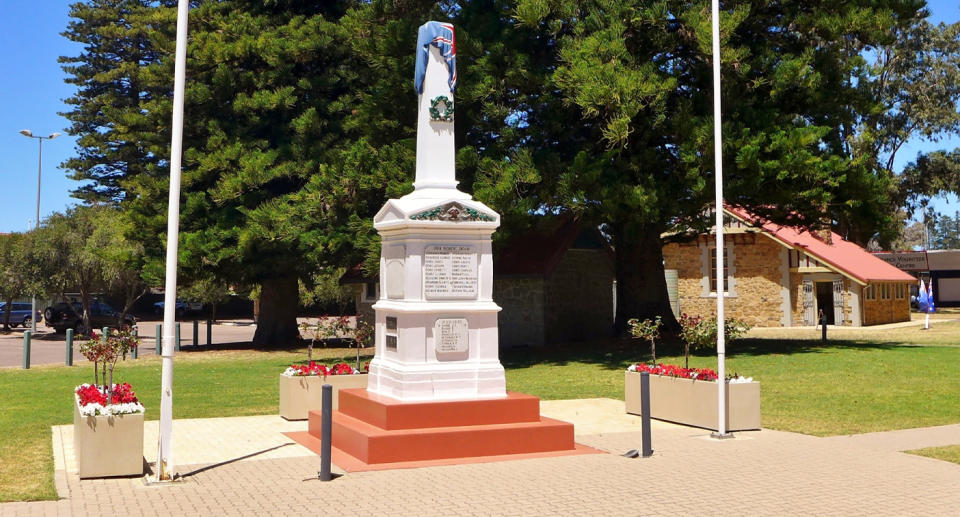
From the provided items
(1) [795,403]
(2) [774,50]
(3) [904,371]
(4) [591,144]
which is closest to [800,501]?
(1) [795,403]

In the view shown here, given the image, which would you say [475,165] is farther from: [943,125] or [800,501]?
[943,125]

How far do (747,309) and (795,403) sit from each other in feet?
86.4

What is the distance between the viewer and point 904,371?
69.7ft

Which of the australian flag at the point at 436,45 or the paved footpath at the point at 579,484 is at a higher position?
the australian flag at the point at 436,45

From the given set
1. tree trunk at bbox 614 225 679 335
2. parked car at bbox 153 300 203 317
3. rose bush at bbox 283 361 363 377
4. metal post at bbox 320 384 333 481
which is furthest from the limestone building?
parked car at bbox 153 300 203 317

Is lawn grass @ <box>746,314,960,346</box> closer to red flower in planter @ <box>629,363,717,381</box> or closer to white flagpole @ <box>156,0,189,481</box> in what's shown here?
red flower in planter @ <box>629,363,717,381</box>

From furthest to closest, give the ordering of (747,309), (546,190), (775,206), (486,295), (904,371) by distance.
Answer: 1. (747,309)
2. (775,206)
3. (546,190)
4. (904,371)
5. (486,295)

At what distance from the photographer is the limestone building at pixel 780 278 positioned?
134 feet

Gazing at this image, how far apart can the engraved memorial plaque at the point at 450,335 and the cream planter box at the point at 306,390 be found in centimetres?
336

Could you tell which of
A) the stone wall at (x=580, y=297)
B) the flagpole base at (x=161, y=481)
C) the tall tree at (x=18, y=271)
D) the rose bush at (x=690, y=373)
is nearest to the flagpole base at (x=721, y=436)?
the rose bush at (x=690, y=373)

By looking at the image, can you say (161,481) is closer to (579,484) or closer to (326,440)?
(326,440)

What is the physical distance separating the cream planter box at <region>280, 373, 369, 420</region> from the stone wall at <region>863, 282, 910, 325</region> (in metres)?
34.0

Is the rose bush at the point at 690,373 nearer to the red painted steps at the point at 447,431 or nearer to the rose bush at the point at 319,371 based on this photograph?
the red painted steps at the point at 447,431

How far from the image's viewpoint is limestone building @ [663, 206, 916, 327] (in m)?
40.9
